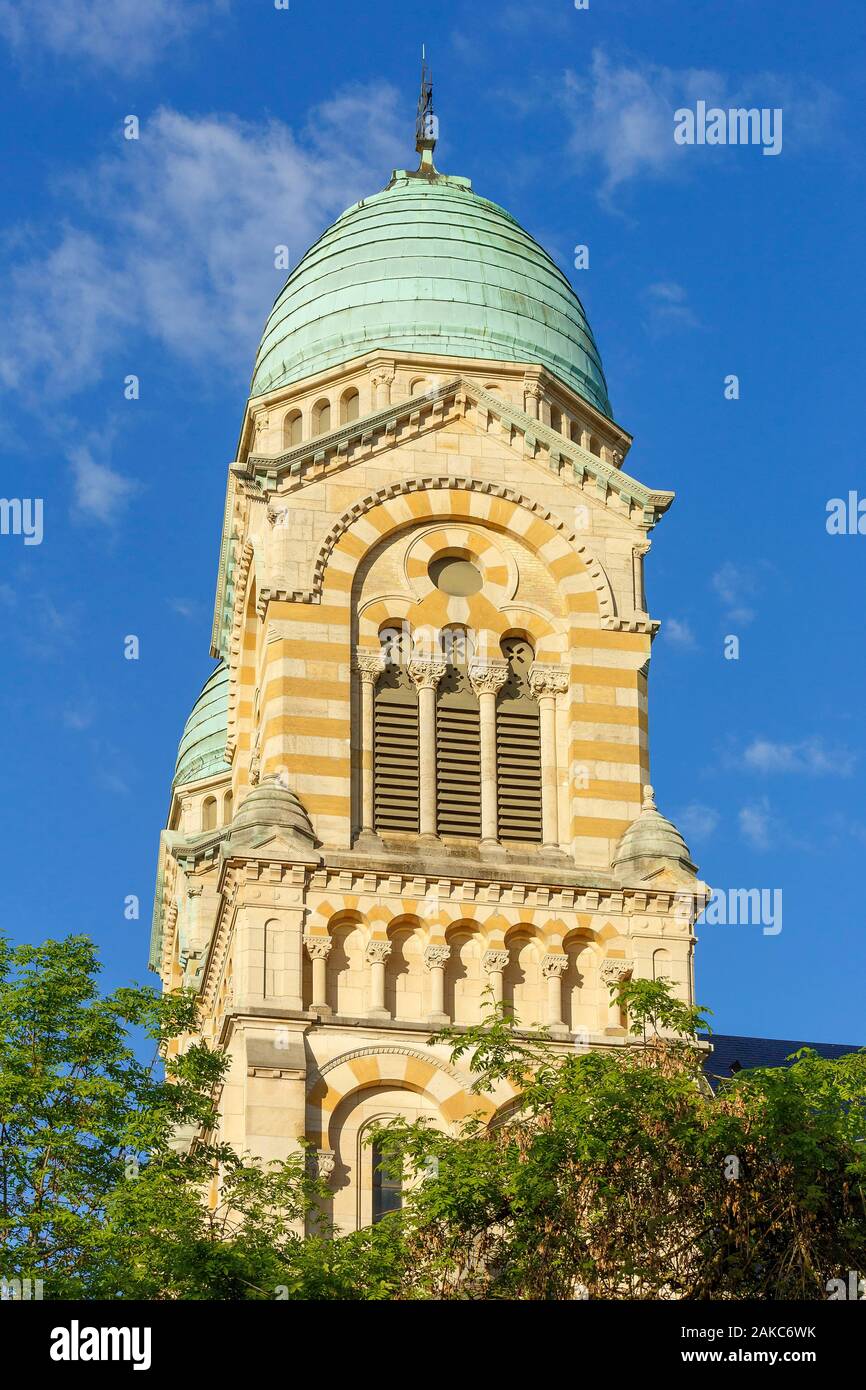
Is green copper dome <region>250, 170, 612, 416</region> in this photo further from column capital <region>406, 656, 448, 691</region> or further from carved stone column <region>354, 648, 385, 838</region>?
carved stone column <region>354, 648, 385, 838</region>

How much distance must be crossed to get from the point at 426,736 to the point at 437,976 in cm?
463

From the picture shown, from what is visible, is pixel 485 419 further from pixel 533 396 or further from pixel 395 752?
pixel 395 752

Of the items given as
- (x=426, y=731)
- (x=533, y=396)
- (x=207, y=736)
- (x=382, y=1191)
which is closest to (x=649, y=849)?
(x=426, y=731)

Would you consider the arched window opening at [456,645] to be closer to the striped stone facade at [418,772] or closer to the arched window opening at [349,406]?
the striped stone facade at [418,772]

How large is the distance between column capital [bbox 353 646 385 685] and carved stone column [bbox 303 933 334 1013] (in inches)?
203

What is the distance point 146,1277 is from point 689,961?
14.7m

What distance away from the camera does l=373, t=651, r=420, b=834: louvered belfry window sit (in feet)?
146

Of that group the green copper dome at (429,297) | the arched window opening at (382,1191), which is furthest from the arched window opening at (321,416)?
the arched window opening at (382,1191)

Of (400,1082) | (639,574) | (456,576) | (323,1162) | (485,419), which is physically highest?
(485,419)

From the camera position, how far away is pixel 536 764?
150ft

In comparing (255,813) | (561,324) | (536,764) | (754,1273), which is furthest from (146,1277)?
(561,324)

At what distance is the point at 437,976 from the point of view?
42.5 meters

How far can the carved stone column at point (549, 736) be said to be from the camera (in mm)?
45062
